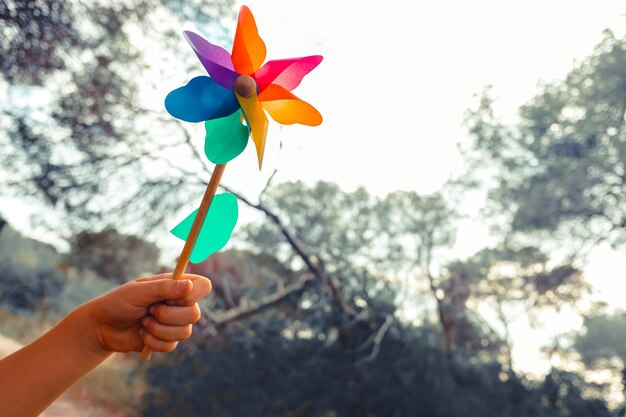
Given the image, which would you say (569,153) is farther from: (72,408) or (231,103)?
(72,408)

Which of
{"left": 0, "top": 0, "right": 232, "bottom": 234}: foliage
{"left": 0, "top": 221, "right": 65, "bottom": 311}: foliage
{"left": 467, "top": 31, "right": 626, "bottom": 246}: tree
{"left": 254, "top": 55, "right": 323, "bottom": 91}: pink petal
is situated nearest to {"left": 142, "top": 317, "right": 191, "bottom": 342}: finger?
{"left": 254, "top": 55, "right": 323, "bottom": 91}: pink petal

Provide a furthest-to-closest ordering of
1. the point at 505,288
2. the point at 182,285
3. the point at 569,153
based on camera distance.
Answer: the point at 505,288 < the point at 569,153 < the point at 182,285

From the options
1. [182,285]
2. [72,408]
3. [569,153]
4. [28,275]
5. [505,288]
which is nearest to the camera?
[182,285]

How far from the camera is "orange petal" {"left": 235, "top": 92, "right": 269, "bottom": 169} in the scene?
1.82 feet

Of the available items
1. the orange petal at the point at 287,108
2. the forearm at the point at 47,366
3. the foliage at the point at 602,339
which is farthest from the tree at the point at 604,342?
the forearm at the point at 47,366

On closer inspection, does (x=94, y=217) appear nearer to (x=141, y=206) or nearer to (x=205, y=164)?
(x=141, y=206)

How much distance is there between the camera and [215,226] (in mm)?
562

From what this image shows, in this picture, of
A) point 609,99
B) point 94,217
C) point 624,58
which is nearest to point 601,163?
point 609,99

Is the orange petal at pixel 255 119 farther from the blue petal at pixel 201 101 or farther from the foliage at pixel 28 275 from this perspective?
the foliage at pixel 28 275

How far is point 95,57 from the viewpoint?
2932mm

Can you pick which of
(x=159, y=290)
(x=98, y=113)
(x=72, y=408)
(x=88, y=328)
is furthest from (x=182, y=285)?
(x=72, y=408)

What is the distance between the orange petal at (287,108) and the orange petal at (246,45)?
0.03 m

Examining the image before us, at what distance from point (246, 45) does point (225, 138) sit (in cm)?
11

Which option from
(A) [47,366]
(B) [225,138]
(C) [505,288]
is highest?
(C) [505,288]
